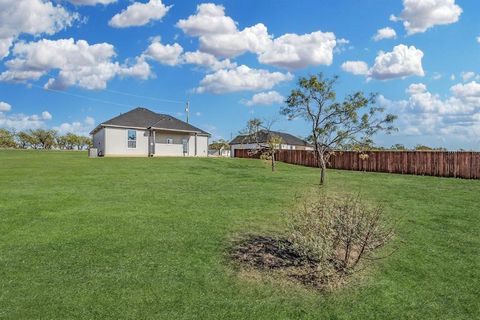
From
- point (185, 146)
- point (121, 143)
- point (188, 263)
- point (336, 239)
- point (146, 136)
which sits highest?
point (146, 136)

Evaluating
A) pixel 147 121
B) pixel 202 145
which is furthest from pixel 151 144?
pixel 202 145

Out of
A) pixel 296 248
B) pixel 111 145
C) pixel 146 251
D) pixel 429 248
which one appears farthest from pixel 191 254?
pixel 111 145

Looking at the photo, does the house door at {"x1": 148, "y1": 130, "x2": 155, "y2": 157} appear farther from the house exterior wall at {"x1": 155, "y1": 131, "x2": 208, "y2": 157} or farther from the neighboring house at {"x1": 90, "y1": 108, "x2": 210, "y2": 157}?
the house exterior wall at {"x1": 155, "y1": 131, "x2": 208, "y2": 157}

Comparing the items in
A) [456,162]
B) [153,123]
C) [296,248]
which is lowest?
[296,248]

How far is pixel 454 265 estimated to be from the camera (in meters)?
7.70

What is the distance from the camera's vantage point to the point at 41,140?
68.2 m

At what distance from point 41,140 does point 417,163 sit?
2555 inches

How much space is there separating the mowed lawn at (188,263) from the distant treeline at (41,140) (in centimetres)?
6088

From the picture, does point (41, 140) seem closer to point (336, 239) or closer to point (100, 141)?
point (100, 141)

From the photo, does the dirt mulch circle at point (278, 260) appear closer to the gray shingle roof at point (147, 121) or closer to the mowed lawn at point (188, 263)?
the mowed lawn at point (188, 263)

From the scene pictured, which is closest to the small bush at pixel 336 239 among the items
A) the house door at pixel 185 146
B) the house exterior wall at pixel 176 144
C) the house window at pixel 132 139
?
the house window at pixel 132 139

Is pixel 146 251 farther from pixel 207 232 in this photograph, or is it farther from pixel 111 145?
pixel 111 145

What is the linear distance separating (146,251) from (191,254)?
1006mm

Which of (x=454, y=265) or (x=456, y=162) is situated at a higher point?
(x=456, y=162)
